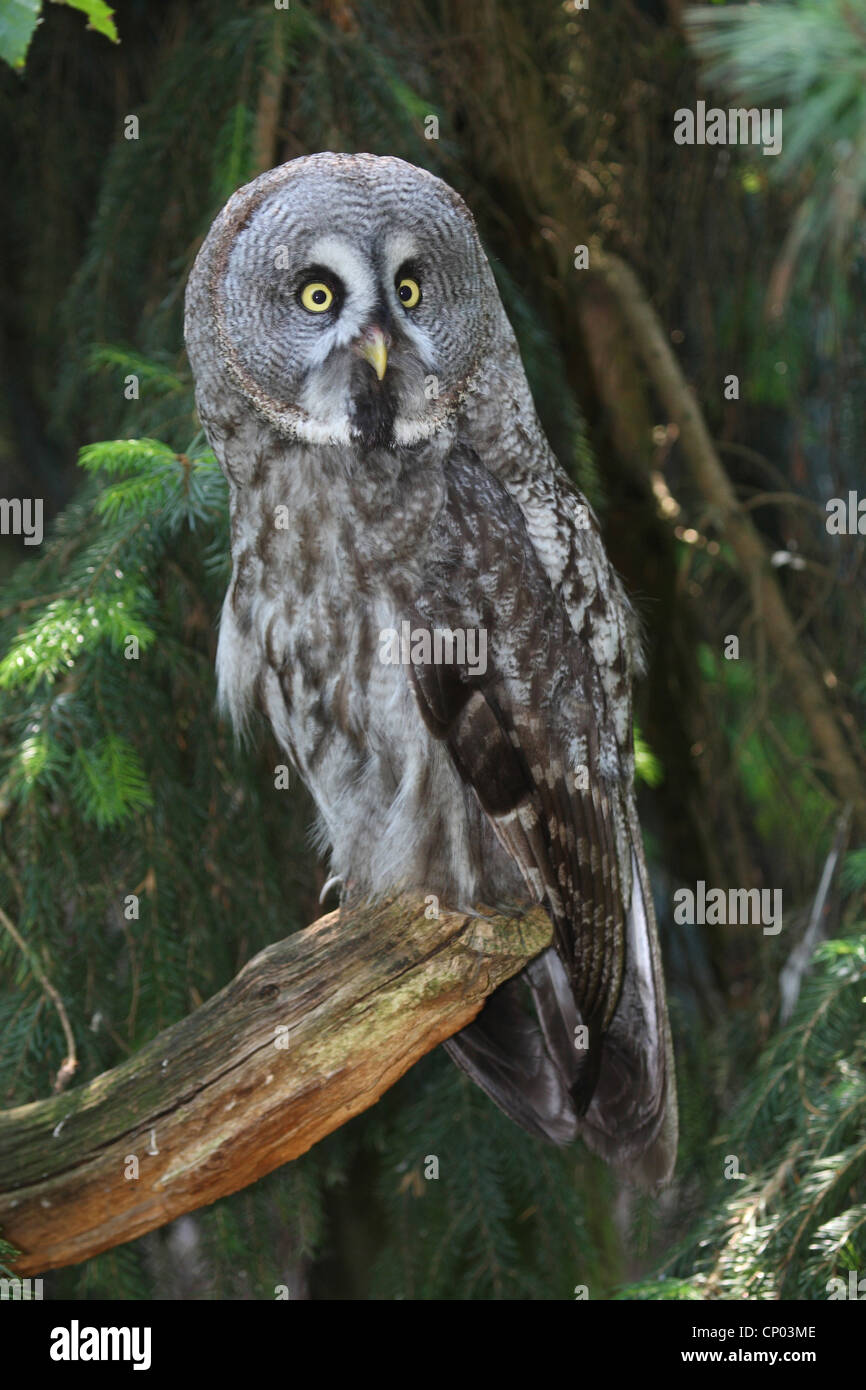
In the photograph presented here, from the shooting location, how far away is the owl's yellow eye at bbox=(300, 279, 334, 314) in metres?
1.84

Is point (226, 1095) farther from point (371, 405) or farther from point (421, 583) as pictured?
point (371, 405)

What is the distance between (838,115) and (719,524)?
1434 mm

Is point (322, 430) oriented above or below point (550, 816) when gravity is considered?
above

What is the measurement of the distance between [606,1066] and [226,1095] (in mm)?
740

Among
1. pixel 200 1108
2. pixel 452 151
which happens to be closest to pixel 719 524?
pixel 452 151

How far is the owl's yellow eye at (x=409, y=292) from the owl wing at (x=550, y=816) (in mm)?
236

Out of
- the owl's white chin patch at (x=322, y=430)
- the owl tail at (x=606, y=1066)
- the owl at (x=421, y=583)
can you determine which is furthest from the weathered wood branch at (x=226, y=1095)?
the owl's white chin patch at (x=322, y=430)

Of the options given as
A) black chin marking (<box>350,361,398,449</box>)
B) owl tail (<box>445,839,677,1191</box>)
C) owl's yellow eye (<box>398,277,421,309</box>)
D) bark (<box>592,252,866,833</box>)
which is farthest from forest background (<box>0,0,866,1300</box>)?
owl's yellow eye (<box>398,277,421,309</box>)

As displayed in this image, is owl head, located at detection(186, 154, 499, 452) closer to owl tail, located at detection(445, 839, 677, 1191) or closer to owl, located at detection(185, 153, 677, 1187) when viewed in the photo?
owl, located at detection(185, 153, 677, 1187)

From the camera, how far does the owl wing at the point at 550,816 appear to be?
189cm

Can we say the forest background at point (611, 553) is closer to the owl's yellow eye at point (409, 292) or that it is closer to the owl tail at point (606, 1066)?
the owl tail at point (606, 1066)

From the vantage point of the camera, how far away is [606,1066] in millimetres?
2184

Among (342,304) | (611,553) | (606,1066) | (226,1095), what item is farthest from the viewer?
(611,553)

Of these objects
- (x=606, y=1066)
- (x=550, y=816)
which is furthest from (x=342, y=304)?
(x=606, y=1066)
